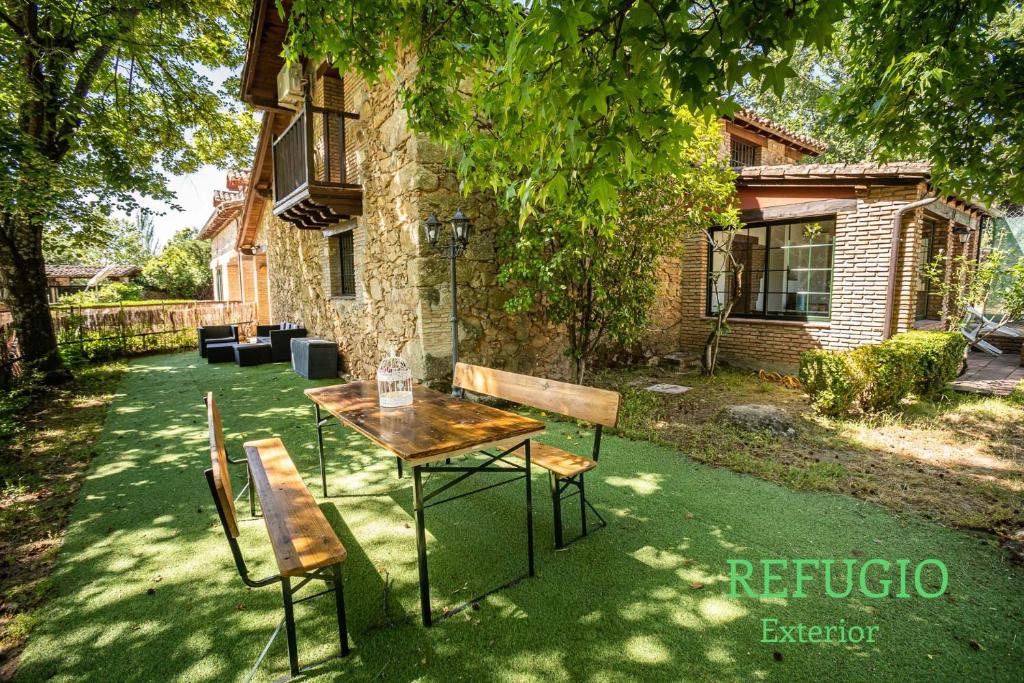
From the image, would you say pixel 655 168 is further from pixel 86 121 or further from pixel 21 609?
pixel 86 121

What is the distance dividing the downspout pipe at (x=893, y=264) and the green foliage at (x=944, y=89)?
319 cm

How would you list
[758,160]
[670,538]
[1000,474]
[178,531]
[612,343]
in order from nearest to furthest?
[670,538] < [178,531] < [1000,474] < [612,343] < [758,160]

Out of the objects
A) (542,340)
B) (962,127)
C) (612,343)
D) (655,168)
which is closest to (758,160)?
(612,343)

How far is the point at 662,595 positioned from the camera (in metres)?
2.49

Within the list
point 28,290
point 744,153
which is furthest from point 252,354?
point 744,153

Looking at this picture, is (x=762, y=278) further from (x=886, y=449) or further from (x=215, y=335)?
(x=215, y=335)

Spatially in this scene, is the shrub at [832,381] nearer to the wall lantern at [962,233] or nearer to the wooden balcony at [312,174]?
the wall lantern at [962,233]

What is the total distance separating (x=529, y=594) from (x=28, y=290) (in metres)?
9.19

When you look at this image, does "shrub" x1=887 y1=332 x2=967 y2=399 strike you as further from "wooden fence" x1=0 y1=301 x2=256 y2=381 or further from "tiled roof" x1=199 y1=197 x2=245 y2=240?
"tiled roof" x1=199 y1=197 x2=245 y2=240

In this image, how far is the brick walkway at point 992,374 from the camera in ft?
22.0

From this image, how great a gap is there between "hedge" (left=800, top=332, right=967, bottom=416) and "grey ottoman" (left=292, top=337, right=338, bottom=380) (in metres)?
7.07

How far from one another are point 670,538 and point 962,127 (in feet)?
11.5

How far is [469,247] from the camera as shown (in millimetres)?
6156

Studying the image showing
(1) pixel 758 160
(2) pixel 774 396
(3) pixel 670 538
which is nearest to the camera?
(3) pixel 670 538
